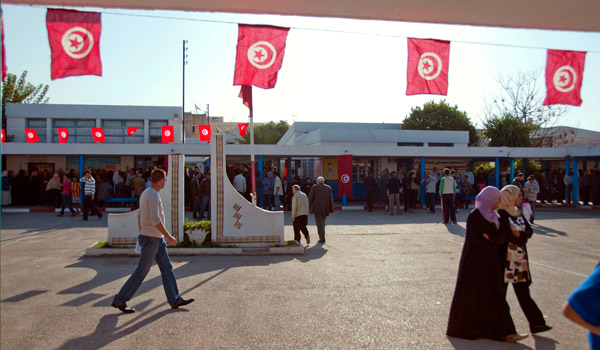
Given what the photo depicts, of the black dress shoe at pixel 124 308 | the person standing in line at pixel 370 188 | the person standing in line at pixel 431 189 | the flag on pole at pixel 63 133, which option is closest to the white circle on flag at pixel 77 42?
the black dress shoe at pixel 124 308

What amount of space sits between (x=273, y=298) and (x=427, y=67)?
15.7 feet

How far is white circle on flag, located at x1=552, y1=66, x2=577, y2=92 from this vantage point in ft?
25.1

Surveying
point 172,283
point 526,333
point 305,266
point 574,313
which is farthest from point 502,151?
point 574,313

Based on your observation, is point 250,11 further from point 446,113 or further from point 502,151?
point 446,113

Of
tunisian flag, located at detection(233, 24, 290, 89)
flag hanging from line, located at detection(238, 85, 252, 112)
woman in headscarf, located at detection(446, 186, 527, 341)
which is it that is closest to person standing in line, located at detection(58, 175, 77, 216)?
flag hanging from line, located at detection(238, 85, 252, 112)

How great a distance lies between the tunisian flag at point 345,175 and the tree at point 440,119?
34.4 m

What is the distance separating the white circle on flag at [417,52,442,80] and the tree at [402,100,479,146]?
46339 mm

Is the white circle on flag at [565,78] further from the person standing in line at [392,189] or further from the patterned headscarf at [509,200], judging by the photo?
the person standing in line at [392,189]

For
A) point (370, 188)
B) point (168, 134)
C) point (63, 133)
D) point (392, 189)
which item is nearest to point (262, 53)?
point (392, 189)

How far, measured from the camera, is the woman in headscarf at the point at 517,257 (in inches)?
193

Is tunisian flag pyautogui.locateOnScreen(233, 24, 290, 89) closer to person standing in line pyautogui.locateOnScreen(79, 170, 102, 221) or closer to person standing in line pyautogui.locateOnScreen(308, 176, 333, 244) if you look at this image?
person standing in line pyautogui.locateOnScreen(308, 176, 333, 244)

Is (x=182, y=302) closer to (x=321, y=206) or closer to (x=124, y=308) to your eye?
(x=124, y=308)

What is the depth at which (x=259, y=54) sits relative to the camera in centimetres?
754

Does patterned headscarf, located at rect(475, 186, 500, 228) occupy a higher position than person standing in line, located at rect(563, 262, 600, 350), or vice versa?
patterned headscarf, located at rect(475, 186, 500, 228)
